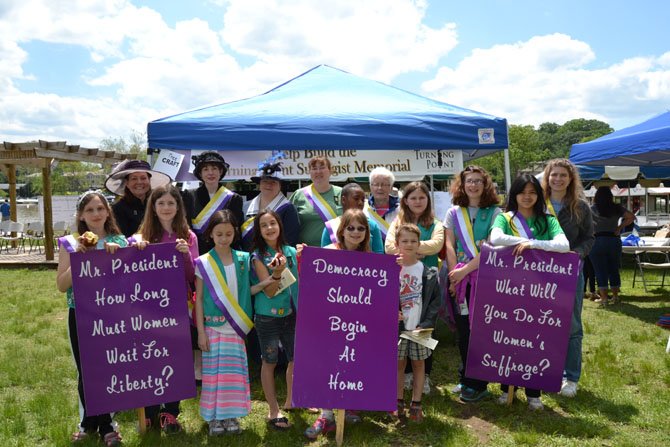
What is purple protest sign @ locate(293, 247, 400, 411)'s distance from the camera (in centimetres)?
342

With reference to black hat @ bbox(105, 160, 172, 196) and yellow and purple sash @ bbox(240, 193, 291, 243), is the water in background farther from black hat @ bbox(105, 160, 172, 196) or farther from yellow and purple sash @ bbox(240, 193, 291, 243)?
yellow and purple sash @ bbox(240, 193, 291, 243)

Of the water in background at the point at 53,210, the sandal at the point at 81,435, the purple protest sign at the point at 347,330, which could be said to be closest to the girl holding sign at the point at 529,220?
the purple protest sign at the point at 347,330

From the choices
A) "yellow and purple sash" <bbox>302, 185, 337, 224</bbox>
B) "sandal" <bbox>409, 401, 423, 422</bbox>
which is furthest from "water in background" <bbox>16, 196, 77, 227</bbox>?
"sandal" <bbox>409, 401, 423, 422</bbox>

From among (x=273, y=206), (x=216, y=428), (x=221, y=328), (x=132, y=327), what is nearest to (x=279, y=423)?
(x=216, y=428)

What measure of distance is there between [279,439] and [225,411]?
1.26ft

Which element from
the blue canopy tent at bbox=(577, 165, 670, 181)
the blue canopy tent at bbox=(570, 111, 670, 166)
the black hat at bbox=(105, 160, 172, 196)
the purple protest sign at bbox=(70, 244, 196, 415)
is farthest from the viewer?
the blue canopy tent at bbox=(577, 165, 670, 181)

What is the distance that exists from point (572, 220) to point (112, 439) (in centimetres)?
348

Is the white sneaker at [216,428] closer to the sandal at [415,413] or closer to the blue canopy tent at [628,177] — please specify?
the sandal at [415,413]

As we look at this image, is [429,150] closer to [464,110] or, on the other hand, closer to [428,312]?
[464,110]

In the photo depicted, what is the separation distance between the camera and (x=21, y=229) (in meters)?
16.3

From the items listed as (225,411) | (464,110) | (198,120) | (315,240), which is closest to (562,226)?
(315,240)

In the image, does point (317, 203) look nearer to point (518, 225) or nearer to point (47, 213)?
point (518, 225)

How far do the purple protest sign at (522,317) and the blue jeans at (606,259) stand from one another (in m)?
4.99

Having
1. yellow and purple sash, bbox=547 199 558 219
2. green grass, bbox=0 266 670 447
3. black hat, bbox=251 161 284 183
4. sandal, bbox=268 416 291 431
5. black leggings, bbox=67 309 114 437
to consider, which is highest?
black hat, bbox=251 161 284 183
